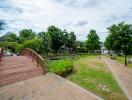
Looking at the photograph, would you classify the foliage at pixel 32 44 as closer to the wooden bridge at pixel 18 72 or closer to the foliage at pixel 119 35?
the wooden bridge at pixel 18 72

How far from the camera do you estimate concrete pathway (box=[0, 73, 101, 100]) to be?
7385mm

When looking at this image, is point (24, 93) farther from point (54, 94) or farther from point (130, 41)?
point (130, 41)

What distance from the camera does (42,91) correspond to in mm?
8203

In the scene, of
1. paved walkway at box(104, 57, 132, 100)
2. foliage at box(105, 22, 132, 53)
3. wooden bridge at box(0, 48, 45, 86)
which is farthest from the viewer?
foliage at box(105, 22, 132, 53)

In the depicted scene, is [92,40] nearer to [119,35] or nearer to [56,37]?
[119,35]

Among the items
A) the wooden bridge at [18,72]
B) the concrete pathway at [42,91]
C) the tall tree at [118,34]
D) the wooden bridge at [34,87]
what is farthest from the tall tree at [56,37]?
the concrete pathway at [42,91]

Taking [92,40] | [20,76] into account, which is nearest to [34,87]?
[20,76]

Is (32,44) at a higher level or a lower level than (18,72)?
higher

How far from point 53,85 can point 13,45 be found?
31.2m

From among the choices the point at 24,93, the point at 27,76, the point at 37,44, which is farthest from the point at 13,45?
the point at 24,93

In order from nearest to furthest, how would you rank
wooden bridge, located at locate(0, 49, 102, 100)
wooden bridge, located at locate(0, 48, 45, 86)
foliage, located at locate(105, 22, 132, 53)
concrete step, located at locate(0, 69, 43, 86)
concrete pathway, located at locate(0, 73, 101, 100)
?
concrete pathway, located at locate(0, 73, 101, 100)
wooden bridge, located at locate(0, 49, 102, 100)
concrete step, located at locate(0, 69, 43, 86)
wooden bridge, located at locate(0, 48, 45, 86)
foliage, located at locate(105, 22, 132, 53)

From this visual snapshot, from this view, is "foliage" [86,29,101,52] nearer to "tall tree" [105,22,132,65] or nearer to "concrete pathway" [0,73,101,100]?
"tall tree" [105,22,132,65]

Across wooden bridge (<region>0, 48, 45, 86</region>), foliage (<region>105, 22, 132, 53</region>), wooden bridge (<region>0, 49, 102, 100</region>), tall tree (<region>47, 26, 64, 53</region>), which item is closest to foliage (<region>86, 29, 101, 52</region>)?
foliage (<region>105, 22, 132, 53</region>)

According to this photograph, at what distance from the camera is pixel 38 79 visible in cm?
1007
